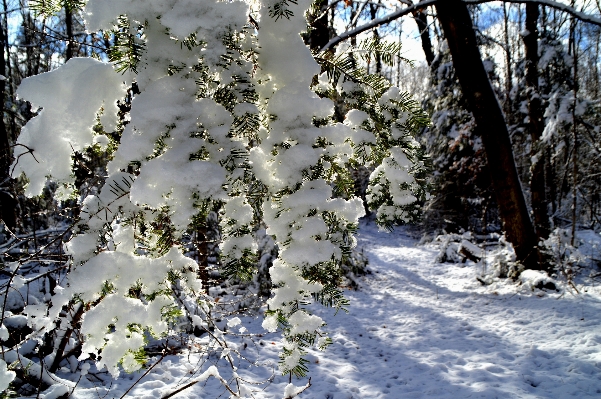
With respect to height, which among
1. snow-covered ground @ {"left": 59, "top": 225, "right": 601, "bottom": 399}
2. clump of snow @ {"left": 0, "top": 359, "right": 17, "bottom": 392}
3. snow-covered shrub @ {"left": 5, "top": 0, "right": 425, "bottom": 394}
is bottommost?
snow-covered ground @ {"left": 59, "top": 225, "right": 601, "bottom": 399}

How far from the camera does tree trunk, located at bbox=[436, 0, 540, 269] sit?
16.7 ft

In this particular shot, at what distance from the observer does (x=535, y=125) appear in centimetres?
796

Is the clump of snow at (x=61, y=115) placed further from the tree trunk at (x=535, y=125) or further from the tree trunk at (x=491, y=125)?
the tree trunk at (x=535, y=125)

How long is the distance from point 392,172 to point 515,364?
13.2 feet

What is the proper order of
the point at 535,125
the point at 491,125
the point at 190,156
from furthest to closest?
the point at 535,125, the point at 491,125, the point at 190,156

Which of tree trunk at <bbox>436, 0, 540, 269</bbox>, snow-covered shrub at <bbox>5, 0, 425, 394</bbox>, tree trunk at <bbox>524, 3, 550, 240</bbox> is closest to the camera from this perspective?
snow-covered shrub at <bbox>5, 0, 425, 394</bbox>

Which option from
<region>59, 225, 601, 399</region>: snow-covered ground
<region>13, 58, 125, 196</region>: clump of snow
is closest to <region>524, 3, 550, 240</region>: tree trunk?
<region>59, 225, 601, 399</region>: snow-covered ground

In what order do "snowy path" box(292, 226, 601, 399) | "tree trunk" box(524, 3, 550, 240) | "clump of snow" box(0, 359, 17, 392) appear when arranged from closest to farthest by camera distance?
"clump of snow" box(0, 359, 17, 392) < "snowy path" box(292, 226, 601, 399) < "tree trunk" box(524, 3, 550, 240)

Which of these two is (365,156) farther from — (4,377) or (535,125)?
(535,125)

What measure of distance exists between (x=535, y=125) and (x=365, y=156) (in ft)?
27.5

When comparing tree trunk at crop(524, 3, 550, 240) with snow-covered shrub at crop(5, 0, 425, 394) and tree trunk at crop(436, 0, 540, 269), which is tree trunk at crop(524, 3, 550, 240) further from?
snow-covered shrub at crop(5, 0, 425, 394)

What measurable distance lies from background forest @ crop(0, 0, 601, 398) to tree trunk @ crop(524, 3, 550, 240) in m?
0.03

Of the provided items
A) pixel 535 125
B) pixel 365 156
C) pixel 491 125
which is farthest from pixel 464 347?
pixel 535 125

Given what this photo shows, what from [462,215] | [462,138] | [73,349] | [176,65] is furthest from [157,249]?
[462,215]
